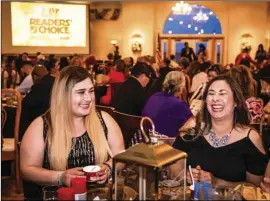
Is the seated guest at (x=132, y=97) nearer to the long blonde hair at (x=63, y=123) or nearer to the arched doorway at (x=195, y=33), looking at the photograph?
the long blonde hair at (x=63, y=123)

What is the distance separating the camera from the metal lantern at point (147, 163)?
3.97ft

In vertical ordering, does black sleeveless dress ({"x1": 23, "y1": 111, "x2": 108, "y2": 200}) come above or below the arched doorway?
below

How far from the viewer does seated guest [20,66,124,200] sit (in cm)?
206

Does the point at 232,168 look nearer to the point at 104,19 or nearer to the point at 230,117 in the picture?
the point at 230,117

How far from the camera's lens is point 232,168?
7.11ft

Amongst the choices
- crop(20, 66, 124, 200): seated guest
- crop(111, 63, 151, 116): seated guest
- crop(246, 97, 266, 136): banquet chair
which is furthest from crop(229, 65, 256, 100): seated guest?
crop(20, 66, 124, 200): seated guest

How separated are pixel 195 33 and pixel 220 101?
1348 centimetres

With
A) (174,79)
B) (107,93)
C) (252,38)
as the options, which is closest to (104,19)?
(252,38)

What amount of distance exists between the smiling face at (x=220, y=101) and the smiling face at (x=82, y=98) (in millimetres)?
674

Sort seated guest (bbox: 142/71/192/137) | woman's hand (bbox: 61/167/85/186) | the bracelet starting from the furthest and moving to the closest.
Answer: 1. seated guest (bbox: 142/71/192/137)
2. the bracelet
3. woman's hand (bbox: 61/167/85/186)

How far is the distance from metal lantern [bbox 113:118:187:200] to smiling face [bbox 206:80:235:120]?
97 centimetres

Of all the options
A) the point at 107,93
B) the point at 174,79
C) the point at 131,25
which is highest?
the point at 131,25

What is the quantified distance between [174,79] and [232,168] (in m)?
1.82

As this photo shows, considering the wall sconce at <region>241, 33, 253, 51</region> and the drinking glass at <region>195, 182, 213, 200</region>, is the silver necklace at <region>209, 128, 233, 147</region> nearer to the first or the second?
the drinking glass at <region>195, 182, 213, 200</region>
